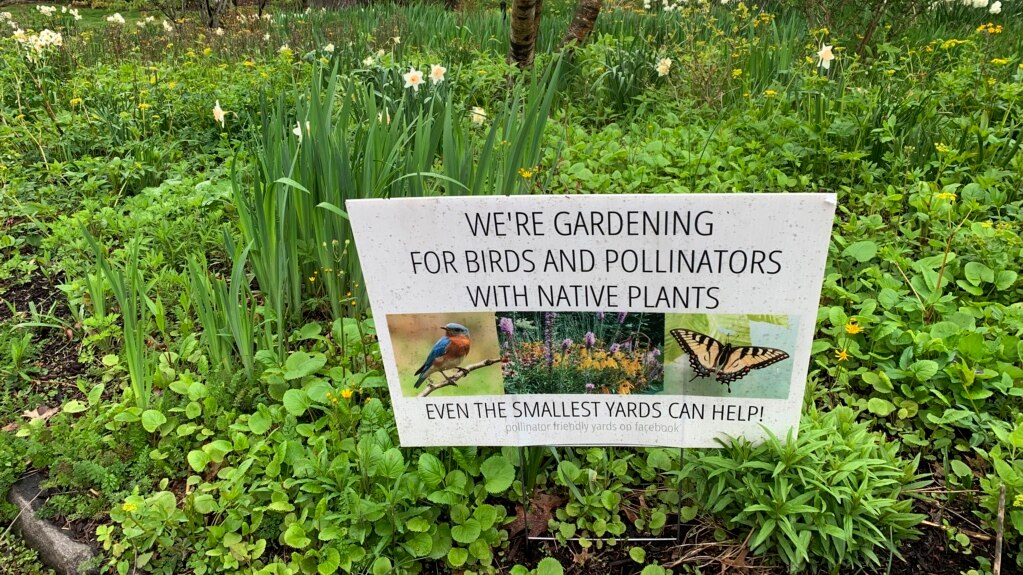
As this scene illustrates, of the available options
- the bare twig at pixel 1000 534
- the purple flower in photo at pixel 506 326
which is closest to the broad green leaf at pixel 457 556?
the purple flower in photo at pixel 506 326

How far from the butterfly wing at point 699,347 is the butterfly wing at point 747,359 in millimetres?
25

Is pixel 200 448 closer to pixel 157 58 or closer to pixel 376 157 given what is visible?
pixel 376 157

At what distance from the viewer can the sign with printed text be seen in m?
1.18

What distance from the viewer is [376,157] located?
7.11 ft

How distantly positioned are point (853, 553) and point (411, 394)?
1.02 metres

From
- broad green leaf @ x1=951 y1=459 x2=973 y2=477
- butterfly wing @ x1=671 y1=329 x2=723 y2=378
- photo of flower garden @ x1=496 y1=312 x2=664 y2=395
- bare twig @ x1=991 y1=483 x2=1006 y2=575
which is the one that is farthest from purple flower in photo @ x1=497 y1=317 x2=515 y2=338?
broad green leaf @ x1=951 y1=459 x2=973 y2=477

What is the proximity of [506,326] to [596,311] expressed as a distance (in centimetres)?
18

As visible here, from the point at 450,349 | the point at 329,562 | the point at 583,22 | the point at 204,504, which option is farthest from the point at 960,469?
the point at 583,22

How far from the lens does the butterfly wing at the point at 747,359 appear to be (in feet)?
4.19

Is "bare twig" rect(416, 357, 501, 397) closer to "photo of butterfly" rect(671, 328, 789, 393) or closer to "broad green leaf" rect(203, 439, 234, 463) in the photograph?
"photo of butterfly" rect(671, 328, 789, 393)

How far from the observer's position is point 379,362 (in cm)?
200

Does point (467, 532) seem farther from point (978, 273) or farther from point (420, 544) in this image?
point (978, 273)

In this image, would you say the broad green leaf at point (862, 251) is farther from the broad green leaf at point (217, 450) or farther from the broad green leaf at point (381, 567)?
the broad green leaf at point (217, 450)

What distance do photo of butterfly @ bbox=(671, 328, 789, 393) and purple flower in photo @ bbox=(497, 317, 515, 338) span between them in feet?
1.03
